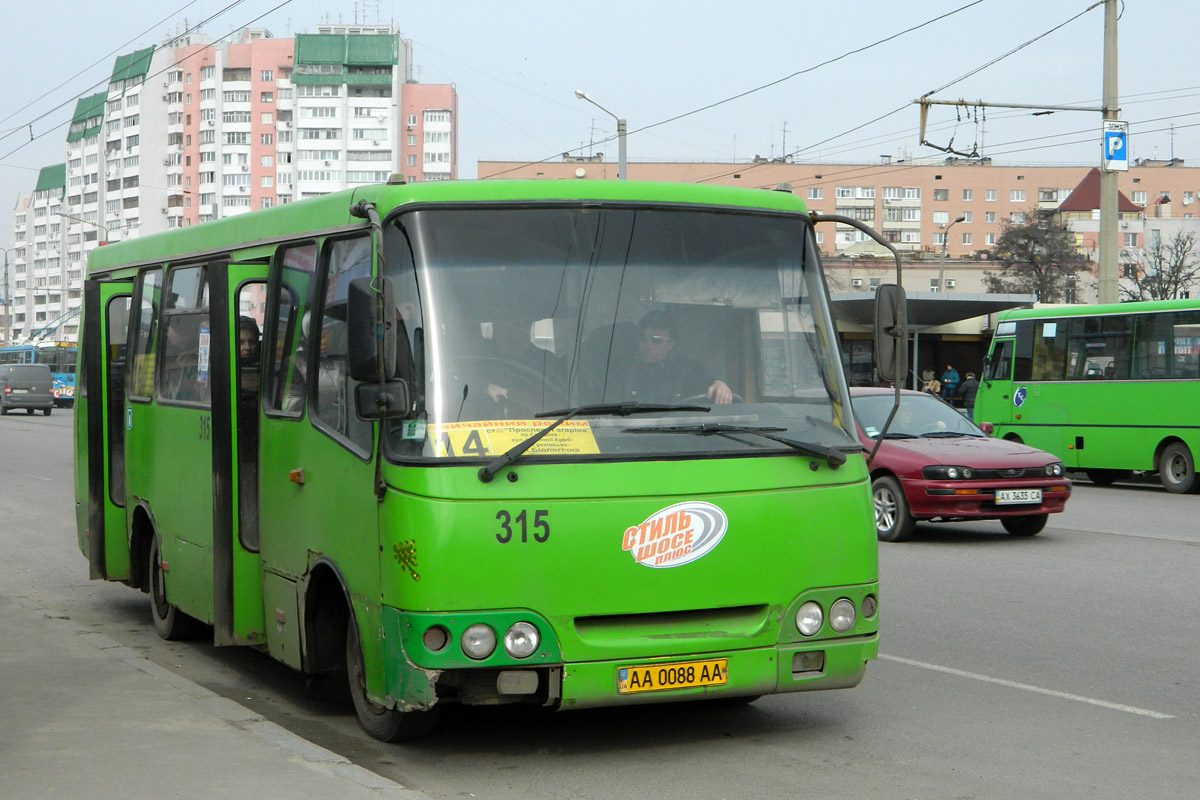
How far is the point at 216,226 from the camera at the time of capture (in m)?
8.64

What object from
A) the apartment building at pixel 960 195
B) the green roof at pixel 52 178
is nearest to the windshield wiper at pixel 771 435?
the apartment building at pixel 960 195

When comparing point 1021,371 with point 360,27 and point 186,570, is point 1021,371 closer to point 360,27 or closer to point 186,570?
point 186,570

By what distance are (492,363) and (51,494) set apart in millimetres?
16707

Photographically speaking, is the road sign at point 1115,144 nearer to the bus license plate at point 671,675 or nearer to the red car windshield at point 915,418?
the red car windshield at point 915,418

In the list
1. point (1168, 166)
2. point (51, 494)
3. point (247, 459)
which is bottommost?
point (51, 494)

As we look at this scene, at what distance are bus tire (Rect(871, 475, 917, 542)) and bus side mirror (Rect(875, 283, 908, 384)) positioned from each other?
811cm

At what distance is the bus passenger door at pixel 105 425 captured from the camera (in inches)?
405

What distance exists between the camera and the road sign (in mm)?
26234

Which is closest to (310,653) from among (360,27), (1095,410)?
(1095,410)

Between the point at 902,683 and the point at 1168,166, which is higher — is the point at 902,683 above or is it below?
below

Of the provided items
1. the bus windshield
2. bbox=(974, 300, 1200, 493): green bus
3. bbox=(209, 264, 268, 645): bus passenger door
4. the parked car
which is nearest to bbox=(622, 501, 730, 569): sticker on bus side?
the bus windshield

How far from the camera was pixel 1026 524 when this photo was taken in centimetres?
1523

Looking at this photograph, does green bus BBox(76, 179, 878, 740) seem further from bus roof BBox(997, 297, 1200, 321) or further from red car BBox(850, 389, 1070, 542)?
bus roof BBox(997, 297, 1200, 321)

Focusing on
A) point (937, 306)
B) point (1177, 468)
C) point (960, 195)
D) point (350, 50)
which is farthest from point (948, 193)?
point (1177, 468)
